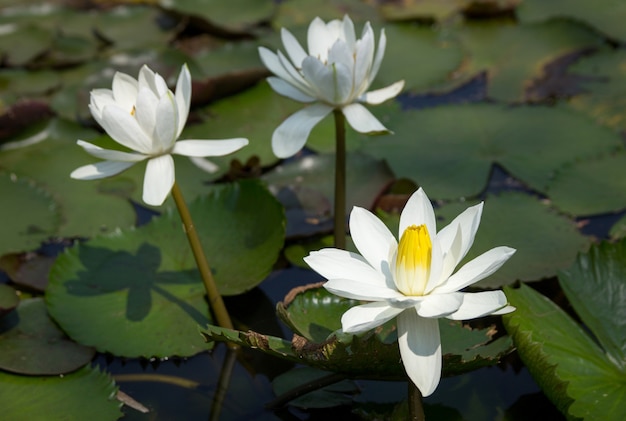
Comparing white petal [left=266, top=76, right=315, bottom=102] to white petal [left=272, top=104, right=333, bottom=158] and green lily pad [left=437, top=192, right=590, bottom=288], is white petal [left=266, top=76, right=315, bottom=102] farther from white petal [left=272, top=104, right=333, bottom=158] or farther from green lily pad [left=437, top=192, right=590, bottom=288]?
green lily pad [left=437, top=192, right=590, bottom=288]

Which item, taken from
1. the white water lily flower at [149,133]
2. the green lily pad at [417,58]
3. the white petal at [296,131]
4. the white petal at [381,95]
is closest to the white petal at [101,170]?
the white water lily flower at [149,133]

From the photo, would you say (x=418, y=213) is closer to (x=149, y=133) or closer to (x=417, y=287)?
(x=417, y=287)

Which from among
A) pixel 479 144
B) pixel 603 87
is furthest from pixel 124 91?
pixel 603 87

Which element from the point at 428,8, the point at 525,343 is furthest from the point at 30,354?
the point at 428,8

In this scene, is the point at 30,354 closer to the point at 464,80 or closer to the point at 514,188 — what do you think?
the point at 514,188

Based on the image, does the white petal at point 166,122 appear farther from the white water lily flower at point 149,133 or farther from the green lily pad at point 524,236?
the green lily pad at point 524,236

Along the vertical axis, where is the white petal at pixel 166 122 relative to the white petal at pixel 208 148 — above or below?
above
